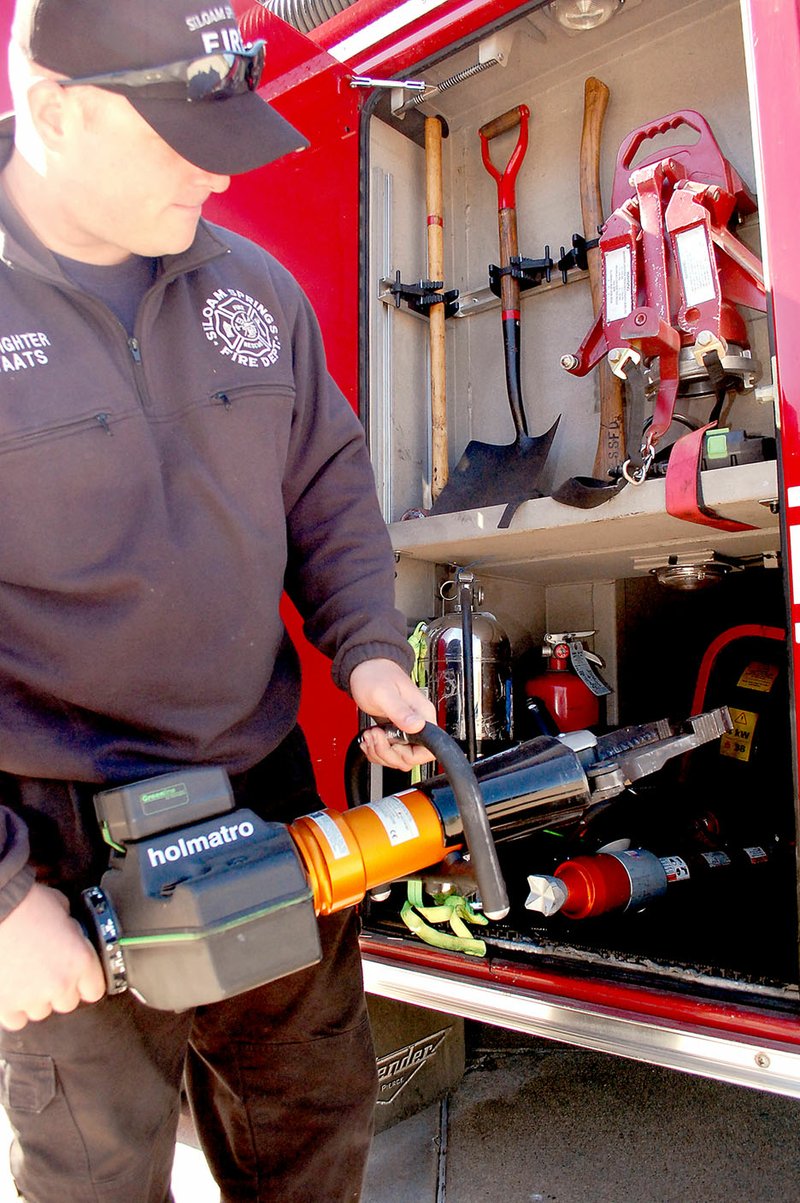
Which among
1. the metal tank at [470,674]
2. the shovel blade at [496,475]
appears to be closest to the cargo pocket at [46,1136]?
the metal tank at [470,674]

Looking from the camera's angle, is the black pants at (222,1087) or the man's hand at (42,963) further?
the black pants at (222,1087)

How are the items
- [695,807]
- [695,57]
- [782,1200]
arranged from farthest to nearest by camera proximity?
[695,807] < [695,57] < [782,1200]

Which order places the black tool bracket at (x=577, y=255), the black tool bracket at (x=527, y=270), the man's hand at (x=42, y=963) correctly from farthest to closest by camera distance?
the black tool bracket at (x=527, y=270), the black tool bracket at (x=577, y=255), the man's hand at (x=42, y=963)

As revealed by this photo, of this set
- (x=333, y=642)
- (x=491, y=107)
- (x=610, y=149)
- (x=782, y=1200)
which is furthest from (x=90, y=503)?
(x=491, y=107)

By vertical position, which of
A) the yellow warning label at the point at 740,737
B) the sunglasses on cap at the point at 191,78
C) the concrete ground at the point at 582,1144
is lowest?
the concrete ground at the point at 582,1144

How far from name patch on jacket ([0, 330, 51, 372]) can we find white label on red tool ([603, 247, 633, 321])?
128 centimetres

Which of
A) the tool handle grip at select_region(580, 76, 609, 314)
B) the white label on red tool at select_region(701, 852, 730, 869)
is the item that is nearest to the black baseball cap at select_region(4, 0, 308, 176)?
the tool handle grip at select_region(580, 76, 609, 314)

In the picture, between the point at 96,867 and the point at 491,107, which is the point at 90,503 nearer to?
the point at 96,867

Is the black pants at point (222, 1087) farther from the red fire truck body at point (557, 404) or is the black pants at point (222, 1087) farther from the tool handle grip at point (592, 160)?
the tool handle grip at point (592, 160)

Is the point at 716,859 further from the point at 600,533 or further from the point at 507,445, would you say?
the point at 507,445

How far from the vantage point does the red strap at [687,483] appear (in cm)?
157

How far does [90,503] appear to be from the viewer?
1.01m

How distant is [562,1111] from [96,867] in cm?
144

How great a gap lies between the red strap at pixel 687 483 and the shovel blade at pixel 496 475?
40 centimetres
